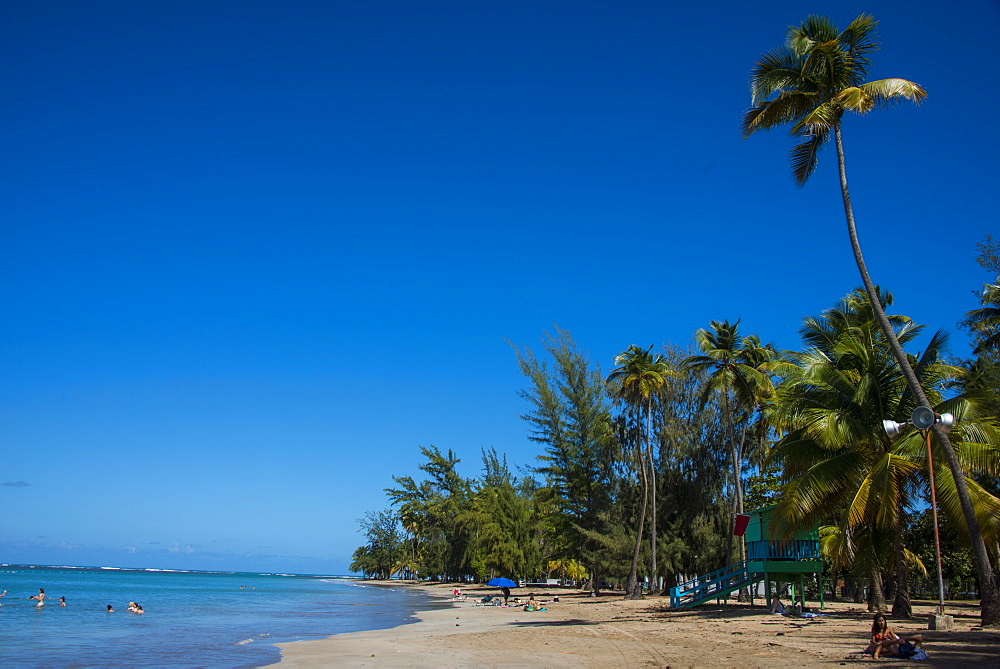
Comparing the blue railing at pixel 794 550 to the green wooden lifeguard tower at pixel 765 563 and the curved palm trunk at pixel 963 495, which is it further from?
the curved palm trunk at pixel 963 495

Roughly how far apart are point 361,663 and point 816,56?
19017 mm

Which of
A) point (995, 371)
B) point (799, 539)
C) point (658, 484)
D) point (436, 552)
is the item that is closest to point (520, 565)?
point (658, 484)

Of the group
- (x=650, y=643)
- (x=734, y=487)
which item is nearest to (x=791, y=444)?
(x=650, y=643)

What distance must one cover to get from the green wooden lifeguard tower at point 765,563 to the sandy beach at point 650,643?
979 millimetres

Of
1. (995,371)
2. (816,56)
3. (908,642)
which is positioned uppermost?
(816,56)

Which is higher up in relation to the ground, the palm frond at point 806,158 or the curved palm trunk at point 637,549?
the palm frond at point 806,158

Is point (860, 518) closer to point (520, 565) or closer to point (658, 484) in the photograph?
point (658, 484)

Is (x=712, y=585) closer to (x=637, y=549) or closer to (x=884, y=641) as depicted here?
(x=637, y=549)

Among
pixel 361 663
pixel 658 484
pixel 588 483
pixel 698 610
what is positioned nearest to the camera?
pixel 361 663

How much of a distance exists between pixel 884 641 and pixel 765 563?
13750 millimetres

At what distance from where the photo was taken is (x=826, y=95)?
18.5 m

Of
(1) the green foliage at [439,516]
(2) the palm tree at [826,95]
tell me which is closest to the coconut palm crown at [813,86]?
(2) the palm tree at [826,95]

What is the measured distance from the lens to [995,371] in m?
15.7

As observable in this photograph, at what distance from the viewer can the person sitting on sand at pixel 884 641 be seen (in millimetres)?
13120
